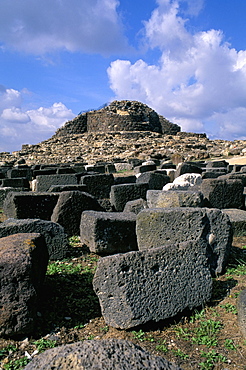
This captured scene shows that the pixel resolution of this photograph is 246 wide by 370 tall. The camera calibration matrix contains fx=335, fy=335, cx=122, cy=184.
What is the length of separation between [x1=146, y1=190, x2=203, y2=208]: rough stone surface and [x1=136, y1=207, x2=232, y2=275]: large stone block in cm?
111

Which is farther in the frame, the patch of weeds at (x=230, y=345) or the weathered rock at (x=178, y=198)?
the weathered rock at (x=178, y=198)

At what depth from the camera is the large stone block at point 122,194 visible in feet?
24.6

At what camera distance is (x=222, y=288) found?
383cm

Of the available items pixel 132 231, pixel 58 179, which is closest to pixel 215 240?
pixel 132 231

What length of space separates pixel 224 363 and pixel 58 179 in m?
7.59

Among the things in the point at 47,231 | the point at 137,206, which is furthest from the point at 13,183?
the point at 47,231

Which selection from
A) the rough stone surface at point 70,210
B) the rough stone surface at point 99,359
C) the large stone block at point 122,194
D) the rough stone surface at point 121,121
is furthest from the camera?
the rough stone surface at point 121,121

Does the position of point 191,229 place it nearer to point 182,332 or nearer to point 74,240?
point 182,332

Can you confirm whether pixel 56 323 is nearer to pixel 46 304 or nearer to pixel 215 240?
pixel 46 304

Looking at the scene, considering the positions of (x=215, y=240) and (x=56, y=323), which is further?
(x=215, y=240)

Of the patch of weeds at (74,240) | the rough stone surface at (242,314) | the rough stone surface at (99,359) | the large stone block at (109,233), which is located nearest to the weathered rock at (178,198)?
the large stone block at (109,233)

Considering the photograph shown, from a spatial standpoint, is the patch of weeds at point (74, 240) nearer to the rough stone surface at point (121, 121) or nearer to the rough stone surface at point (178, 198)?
the rough stone surface at point (178, 198)

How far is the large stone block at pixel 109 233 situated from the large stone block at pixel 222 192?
2500mm

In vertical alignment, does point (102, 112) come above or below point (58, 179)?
above
